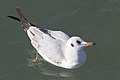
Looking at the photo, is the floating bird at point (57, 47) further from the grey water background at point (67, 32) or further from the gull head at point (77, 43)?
the grey water background at point (67, 32)

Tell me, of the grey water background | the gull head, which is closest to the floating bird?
the gull head

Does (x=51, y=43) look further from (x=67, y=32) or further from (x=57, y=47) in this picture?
(x=67, y=32)

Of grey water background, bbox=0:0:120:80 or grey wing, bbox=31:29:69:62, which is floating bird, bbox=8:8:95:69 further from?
grey water background, bbox=0:0:120:80

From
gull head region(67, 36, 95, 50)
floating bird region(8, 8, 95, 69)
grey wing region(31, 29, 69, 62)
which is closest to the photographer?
gull head region(67, 36, 95, 50)

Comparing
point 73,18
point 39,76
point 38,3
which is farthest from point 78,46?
point 38,3

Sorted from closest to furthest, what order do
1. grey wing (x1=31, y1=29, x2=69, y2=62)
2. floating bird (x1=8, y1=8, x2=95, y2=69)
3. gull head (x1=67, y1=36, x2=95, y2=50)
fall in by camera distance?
1. gull head (x1=67, y1=36, x2=95, y2=50)
2. floating bird (x1=8, y1=8, x2=95, y2=69)
3. grey wing (x1=31, y1=29, x2=69, y2=62)

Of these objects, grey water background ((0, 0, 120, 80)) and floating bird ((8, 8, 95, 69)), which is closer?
floating bird ((8, 8, 95, 69))

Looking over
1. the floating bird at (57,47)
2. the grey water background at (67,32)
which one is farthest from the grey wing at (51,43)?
the grey water background at (67,32)
